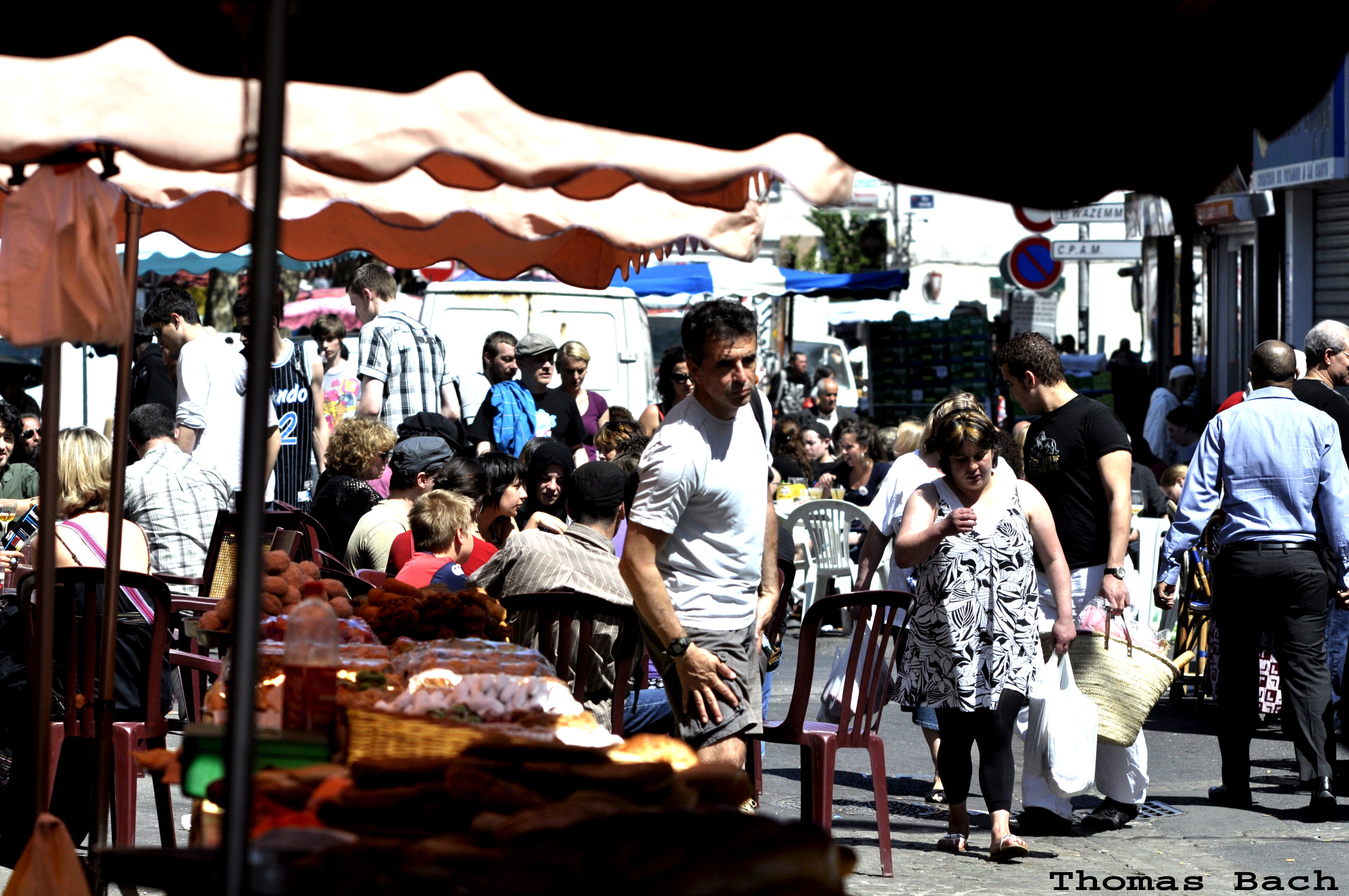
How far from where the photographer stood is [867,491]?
42.0ft

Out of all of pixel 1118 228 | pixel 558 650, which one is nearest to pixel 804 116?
pixel 558 650

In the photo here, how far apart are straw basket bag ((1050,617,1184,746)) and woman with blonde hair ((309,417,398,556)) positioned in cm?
378

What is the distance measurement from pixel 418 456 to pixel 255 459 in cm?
556

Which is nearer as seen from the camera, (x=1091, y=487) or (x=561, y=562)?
(x=561, y=562)

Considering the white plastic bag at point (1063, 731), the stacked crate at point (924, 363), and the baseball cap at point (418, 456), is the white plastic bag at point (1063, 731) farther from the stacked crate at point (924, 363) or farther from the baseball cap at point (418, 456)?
the stacked crate at point (924, 363)

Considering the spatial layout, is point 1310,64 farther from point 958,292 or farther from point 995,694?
point 958,292

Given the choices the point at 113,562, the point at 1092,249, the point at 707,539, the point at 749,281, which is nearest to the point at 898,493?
the point at 707,539

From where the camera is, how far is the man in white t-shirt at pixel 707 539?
4.70 metres

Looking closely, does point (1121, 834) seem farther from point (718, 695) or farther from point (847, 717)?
point (718, 695)

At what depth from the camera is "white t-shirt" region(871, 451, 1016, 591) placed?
704 cm

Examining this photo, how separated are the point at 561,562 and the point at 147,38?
3178mm

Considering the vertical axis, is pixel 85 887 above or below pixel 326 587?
below

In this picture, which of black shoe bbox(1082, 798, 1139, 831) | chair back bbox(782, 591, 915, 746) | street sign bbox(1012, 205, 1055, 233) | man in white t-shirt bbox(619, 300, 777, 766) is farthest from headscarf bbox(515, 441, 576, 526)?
street sign bbox(1012, 205, 1055, 233)

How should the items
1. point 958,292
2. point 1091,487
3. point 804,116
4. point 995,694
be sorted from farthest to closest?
point 958,292 < point 1091,487 < point 995,694 < point 804,116
